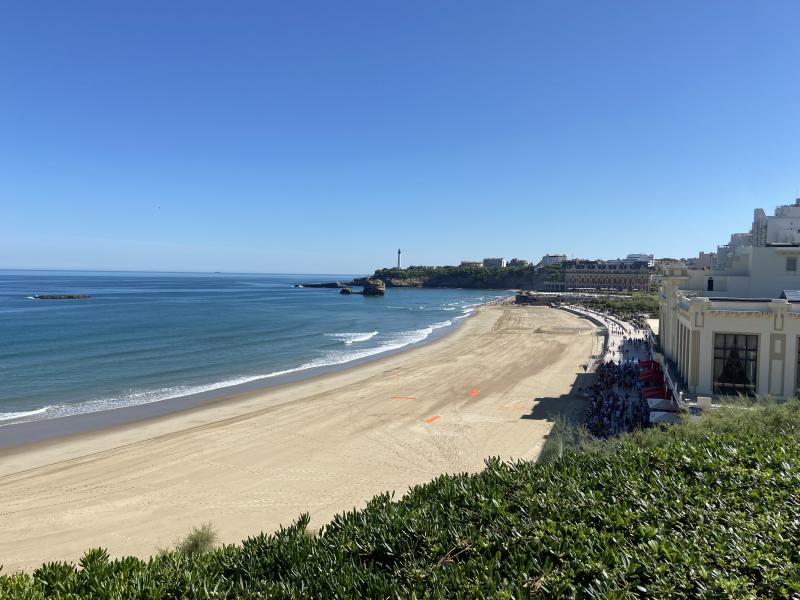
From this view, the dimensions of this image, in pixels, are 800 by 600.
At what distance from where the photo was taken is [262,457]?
64.5 ft

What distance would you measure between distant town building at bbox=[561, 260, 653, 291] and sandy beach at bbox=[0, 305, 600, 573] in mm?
134393

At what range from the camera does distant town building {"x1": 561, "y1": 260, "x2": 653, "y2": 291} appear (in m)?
156

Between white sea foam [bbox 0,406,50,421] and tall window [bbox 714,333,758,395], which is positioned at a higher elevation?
tall window [bbox 714,333,758,395]

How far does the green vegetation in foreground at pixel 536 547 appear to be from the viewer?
531 centimetres

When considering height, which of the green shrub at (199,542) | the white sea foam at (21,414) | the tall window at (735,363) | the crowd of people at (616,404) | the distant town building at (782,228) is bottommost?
the white sea foam at (21,414)

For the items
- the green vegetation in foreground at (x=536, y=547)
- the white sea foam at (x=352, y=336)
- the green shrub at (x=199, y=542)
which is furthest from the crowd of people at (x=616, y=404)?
the white sea foam at (x=352, y=336)

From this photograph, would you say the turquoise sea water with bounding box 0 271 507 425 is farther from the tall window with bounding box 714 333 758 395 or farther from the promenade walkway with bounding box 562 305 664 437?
the tall window with bounding box 714 333 758 395

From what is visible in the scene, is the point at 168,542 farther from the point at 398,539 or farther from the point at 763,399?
the point at 763,399

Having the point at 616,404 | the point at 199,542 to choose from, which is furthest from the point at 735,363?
the point at 199,542

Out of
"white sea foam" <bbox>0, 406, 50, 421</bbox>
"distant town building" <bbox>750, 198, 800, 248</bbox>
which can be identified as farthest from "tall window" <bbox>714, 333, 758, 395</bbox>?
"white sea foam" <bbox>0, 406, 50, 421</bbox>

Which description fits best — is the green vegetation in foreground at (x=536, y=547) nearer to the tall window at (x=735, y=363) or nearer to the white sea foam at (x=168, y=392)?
the tall window at (x=735, y=363)

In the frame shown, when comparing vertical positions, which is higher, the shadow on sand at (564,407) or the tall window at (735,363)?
the tall window at (735,363)

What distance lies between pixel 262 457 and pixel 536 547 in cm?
1545

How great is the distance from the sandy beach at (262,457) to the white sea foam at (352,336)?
63.7ft
